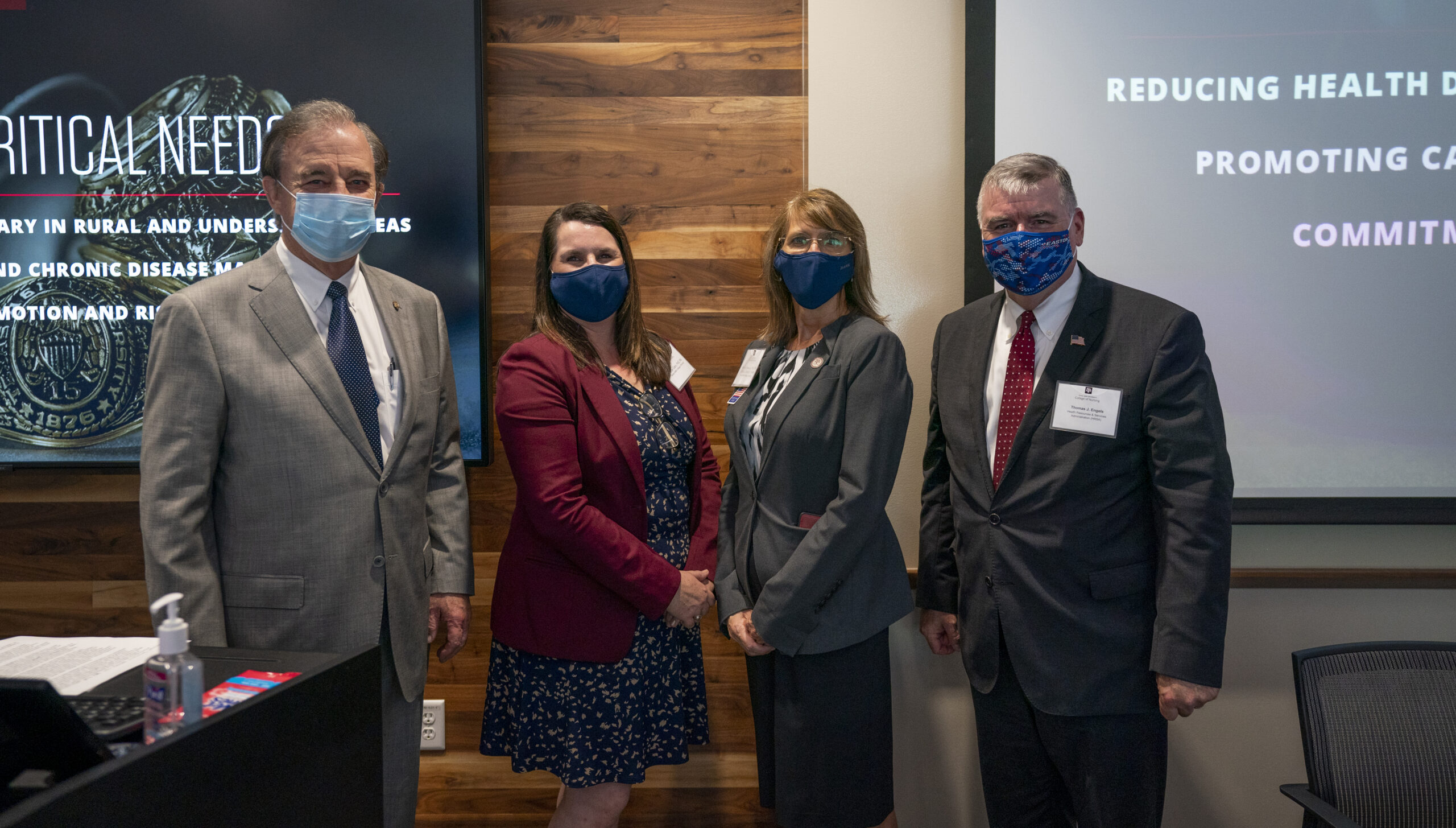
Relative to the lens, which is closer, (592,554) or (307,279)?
(307,279)

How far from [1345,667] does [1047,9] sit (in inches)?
70.0

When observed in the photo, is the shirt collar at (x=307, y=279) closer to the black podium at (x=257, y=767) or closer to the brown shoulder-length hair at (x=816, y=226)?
the black podium at (x=257, y=767)

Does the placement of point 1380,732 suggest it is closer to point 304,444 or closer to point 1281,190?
point 1281,190

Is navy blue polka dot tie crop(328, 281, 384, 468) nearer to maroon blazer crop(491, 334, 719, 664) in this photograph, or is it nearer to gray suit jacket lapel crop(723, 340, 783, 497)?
maroon blazer crop(491, 334, 719, 664)

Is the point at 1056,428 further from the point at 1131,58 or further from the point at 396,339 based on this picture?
the point at 396,339

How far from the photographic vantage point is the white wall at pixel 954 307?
237 centimetres

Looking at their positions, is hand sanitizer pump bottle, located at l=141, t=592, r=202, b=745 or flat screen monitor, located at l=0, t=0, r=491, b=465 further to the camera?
flat screen monitor, located at l=0, t=0, r=491, b=465

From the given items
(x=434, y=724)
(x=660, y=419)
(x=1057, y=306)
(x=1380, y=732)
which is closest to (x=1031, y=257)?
(x=1057, y=306)

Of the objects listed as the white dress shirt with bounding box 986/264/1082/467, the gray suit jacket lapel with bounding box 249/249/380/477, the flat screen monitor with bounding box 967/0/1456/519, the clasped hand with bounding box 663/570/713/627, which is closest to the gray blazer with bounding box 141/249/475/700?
the gray suit jacket lapel with bounding box 249/249/380/477

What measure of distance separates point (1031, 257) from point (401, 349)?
53.1 inches

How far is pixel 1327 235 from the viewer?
7.50ft

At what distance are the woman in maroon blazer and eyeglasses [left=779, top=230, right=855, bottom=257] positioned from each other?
16.3 inches

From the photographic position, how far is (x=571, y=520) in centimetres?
184

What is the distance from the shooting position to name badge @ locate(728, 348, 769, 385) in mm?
2086
